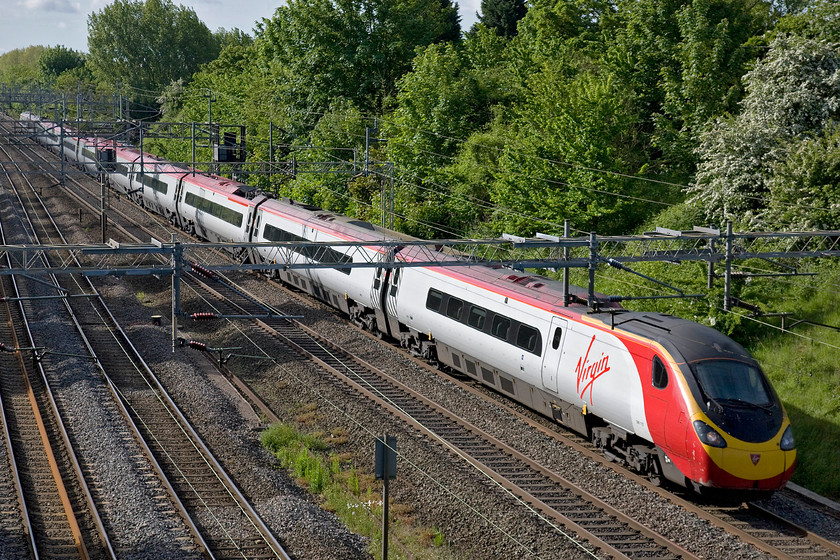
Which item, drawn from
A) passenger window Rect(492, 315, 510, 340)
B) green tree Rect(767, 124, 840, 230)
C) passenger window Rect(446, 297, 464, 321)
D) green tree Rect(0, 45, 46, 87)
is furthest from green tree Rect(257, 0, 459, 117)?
green tree Rect(0, 45, 46, 87)

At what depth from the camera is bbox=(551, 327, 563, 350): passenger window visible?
16759 mm

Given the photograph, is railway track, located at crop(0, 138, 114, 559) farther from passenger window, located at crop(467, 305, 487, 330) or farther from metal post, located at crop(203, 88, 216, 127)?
metal post, located at crop(203, 88, 216, 127)

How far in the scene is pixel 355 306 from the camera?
84.5 ft

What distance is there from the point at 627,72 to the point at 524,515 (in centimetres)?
2633

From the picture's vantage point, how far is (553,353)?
16.9 metres

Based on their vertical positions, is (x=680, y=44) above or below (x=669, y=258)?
above

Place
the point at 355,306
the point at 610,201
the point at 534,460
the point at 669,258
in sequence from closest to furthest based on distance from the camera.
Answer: the point at 534,460 → the point at 669,258 → the point at 355,306 → the point at 610,201

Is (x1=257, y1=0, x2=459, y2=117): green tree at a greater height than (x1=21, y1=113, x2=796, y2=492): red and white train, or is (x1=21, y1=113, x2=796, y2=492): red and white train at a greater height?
(x1=257, y1=0, x2=459, y2=117): green tree

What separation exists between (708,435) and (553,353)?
13.2ft

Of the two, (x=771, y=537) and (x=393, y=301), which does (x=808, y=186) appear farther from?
(x=771, y=537)

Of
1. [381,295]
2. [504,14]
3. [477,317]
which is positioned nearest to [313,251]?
[381,295]

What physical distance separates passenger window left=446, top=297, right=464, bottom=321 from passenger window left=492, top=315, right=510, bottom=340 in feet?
4.56

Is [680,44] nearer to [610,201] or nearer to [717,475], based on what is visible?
[610,201]

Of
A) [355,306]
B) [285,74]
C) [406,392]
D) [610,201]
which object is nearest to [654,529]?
[406,392]
